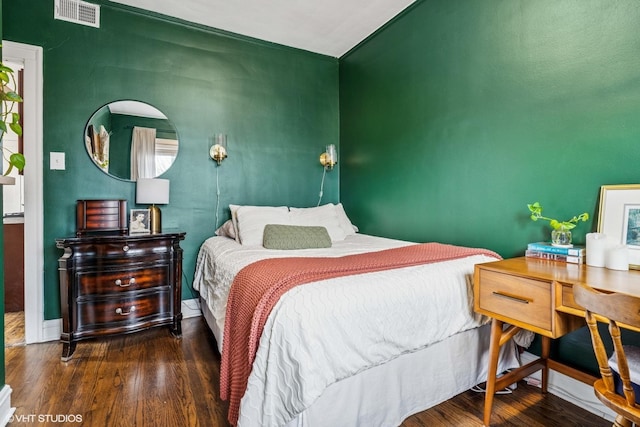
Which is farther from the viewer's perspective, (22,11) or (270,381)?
(22,11)

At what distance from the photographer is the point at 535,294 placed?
1302 mm

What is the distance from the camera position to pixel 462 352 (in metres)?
1.69

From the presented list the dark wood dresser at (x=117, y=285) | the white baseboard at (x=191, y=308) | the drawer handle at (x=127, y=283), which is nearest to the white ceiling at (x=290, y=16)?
the dark wood dresser at (x=117, y=285)

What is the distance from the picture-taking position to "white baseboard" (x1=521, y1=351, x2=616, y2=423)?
160 centimetres

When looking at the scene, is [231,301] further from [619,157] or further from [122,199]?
[619,157]

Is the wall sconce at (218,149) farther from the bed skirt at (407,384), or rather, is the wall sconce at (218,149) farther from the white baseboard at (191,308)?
the bed skirt at (407,384)

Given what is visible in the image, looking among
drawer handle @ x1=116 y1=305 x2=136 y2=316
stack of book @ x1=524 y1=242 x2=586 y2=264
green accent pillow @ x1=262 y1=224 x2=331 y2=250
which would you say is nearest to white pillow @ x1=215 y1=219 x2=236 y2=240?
green accent pillow @ x1=262 y1=224 x2=331 y2=250

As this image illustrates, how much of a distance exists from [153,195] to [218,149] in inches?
29.5

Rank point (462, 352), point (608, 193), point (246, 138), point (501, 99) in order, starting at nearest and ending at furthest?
point (608, 193), point (462, 352), point (501, 99), point (246, 138)

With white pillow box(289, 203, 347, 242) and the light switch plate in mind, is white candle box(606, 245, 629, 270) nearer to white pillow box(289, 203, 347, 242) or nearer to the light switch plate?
white pillow box(289, 203, 347, 242)

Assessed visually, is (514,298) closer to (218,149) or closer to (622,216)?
(622,216)

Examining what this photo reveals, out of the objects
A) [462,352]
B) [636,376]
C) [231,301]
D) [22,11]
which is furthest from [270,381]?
[22,11]

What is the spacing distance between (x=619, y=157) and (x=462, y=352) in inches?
49.0

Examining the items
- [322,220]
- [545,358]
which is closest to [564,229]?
[545,358]
